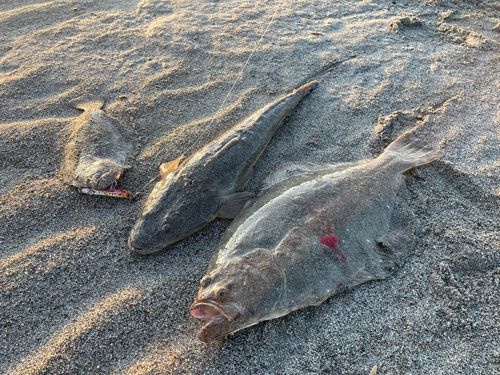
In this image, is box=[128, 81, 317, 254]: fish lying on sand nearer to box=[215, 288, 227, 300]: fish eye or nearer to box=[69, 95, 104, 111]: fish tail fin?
box=[215, 288, 227, 300]: fish eye

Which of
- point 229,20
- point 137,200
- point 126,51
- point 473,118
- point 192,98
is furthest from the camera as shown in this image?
point 229,20

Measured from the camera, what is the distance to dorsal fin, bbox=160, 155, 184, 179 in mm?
3700

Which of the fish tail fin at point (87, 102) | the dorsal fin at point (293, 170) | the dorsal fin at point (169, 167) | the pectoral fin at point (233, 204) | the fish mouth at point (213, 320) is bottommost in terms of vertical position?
the fish mouth at point (213, 320)

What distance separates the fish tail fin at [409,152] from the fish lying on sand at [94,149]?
3.26 m

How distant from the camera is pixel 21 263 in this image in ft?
9.75

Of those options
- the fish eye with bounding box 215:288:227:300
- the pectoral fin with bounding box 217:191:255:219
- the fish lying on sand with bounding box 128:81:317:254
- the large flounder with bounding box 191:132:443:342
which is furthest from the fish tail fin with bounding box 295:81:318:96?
the fish eye with bounding box 215:288:227:300

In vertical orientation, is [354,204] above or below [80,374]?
above

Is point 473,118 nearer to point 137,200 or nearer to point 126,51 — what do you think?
point 137,200

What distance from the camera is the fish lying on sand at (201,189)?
3195mm

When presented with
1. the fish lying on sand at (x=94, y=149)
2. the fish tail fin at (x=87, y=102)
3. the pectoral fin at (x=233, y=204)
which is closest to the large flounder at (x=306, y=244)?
the pectoral fin at (x=233, y=204)

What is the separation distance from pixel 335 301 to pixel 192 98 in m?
3.53

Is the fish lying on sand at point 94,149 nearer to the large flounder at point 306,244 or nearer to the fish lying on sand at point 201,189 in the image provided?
the fish lying on sand at point 201,189

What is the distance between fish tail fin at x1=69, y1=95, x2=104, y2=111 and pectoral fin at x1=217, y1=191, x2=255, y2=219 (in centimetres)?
262

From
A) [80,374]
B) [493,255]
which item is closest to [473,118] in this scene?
[493,255]
